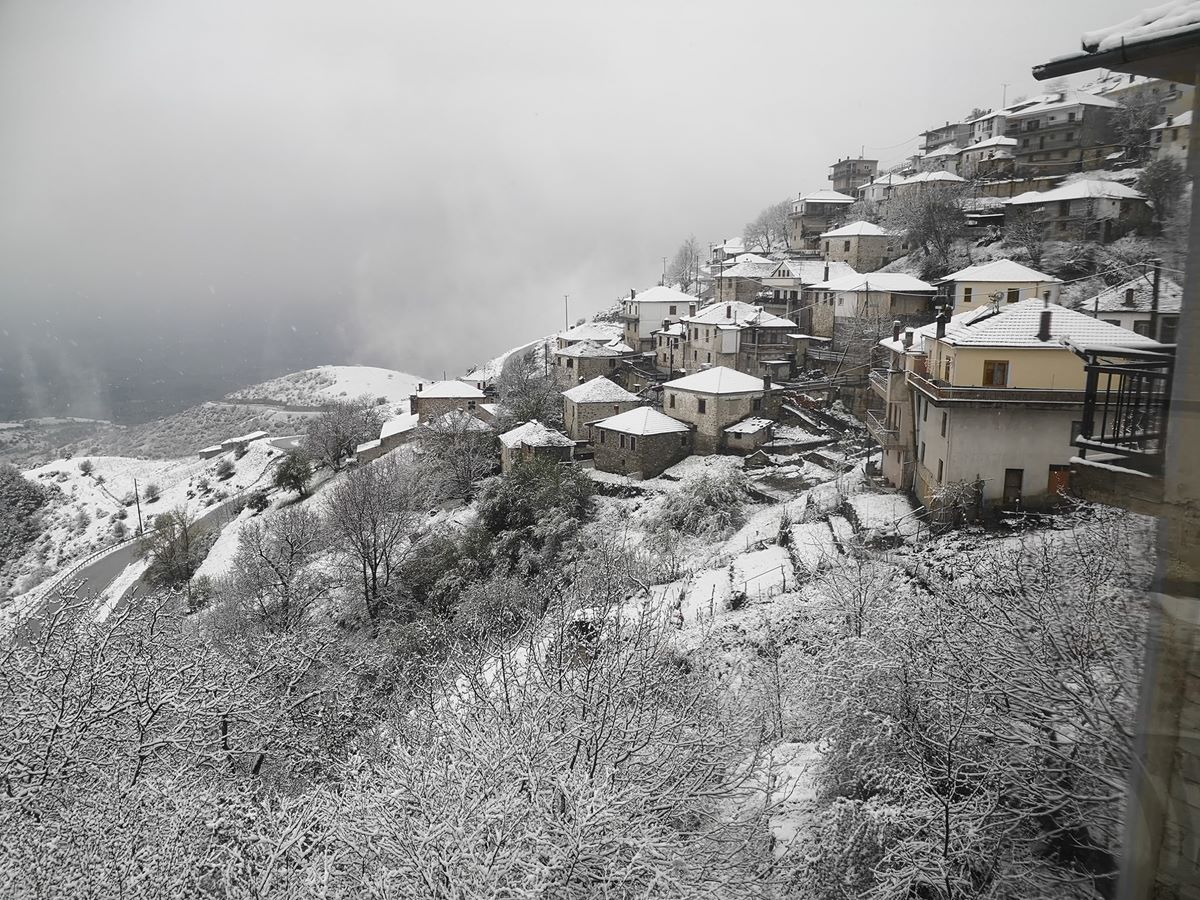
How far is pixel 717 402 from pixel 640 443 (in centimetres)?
Answer: 304

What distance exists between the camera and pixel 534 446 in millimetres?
25703

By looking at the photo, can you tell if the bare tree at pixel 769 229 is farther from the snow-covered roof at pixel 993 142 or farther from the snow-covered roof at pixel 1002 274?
the snow-covered roof at pixel 1002 274

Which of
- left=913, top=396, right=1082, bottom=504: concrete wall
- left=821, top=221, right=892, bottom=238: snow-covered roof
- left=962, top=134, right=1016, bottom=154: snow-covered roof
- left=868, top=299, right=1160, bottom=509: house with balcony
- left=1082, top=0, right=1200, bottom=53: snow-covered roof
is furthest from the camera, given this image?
left=821, top=221, right=892, bottom=238: snow-covered roof

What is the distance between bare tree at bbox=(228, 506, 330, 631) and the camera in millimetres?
19266

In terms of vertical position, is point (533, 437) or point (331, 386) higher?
point (533, 437)

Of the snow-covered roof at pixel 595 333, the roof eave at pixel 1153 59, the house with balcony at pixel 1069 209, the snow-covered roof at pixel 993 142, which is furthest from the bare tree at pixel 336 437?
the roof eave at pixel 1153 59

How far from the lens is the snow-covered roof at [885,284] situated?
29156mm

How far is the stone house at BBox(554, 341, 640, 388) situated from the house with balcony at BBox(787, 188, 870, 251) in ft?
53.0

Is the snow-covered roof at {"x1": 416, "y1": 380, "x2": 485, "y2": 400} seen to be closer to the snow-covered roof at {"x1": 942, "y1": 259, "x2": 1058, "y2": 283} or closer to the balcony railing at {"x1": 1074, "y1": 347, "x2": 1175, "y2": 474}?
the snow-covered roof at {"x1": 942, "y1": 259, "x2": 1058, "y2": 283}

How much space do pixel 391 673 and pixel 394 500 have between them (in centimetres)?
934

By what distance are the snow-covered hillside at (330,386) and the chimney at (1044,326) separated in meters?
64.0

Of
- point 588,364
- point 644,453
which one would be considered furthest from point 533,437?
point 588,364

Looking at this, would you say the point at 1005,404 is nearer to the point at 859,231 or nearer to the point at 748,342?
the point at 748,342

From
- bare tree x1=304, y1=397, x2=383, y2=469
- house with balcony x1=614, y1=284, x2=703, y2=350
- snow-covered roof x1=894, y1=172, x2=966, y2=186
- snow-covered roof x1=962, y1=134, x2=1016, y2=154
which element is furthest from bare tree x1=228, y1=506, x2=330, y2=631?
snow-covered roof x1=962, y1=134, x2=1016, y2=154
